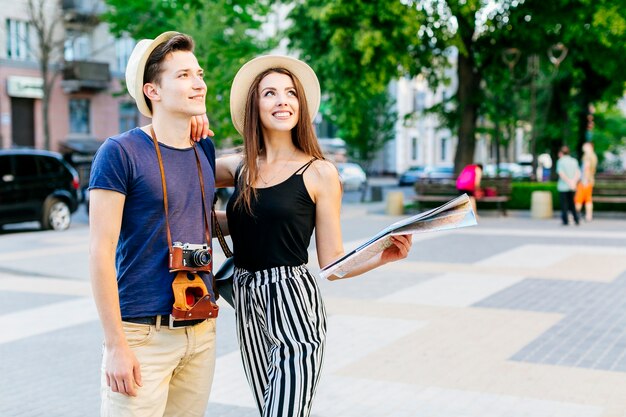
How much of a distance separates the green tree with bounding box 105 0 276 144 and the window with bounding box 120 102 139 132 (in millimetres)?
6663

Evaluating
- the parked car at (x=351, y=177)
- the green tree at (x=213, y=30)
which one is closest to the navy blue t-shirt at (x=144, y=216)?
the green tree at (x=213, y=30)

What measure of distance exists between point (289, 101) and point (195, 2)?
77.6ft

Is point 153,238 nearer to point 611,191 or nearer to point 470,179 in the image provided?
point 470,179

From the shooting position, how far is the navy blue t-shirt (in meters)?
2.90

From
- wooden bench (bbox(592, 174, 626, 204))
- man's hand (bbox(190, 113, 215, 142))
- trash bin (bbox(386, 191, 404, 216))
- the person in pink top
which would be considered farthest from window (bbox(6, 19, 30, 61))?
man's hand (bbox(190, 113, 215, 142))

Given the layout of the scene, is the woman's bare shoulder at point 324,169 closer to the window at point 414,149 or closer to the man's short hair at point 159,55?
the man's short hair at point 159,55

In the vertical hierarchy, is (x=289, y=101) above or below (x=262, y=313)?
above

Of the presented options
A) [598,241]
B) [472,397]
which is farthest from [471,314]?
[598,241]

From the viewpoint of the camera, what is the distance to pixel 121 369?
285 cm

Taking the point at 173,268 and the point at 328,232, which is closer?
the point at 173,268

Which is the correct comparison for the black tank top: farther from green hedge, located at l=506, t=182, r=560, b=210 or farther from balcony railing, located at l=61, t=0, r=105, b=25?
balcony railing, located at l=61, t=0, r=105, b=25

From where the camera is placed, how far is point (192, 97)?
3.04 meters

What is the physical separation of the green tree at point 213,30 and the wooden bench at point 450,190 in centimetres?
573

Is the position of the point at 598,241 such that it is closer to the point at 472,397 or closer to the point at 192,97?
the point at 472,397
